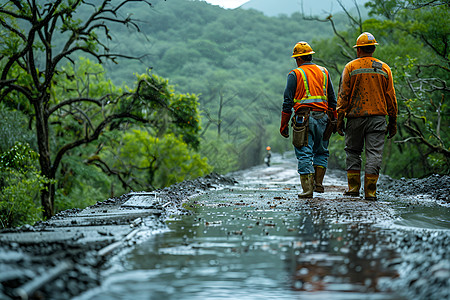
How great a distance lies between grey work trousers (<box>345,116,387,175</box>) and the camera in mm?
8281

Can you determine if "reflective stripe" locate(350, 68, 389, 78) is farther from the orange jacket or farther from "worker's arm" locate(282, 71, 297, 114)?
"worker's arm" locate(282, 71, 297, 114)

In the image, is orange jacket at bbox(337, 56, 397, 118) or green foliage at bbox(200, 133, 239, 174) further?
green foliage at bbox(200, 133, 239, 174)

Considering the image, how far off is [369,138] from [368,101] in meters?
0.58

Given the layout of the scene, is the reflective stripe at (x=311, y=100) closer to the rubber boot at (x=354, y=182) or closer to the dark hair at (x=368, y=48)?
the dark hair at (x=368, y=48)

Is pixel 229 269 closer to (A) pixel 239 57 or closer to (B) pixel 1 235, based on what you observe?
(B) pixel 1 235

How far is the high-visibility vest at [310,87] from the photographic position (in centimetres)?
850

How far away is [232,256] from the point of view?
3.73m

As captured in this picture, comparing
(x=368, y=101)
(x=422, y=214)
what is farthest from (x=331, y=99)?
(x=422, y=214)

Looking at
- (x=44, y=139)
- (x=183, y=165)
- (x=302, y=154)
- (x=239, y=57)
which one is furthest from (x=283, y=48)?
(x=302, y=154)

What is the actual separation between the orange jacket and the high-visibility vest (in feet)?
1.07

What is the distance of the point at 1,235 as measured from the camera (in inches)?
172

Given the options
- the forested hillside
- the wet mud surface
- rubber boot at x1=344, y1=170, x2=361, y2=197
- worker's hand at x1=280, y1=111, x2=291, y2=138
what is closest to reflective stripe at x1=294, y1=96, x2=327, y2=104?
worker's hand at x1=280, y1=111, x2=291, y2=138

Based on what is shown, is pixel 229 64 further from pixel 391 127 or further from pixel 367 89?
pixel 367 89

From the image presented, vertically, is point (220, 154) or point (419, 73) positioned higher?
point (419, 73)
